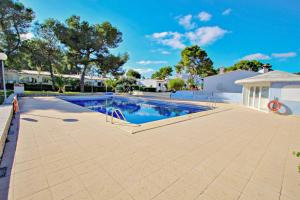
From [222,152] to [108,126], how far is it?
3710 millimetres

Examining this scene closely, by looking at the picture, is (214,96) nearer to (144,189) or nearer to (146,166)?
(146,166)

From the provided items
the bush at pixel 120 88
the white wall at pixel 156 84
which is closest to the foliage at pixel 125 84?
the bush at pixel 120 88

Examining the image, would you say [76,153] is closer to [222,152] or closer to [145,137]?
[145,137]

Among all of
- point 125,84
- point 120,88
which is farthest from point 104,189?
point 125,84

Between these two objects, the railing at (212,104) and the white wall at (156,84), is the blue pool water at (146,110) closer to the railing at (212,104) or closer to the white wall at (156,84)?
the railing at (212,104)

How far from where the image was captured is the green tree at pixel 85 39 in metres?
18.0

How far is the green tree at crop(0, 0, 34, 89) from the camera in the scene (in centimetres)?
1473

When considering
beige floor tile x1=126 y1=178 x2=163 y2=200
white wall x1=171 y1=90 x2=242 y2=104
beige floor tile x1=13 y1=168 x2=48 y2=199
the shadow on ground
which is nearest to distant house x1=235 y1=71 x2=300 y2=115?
white wall x1=171 y1=90 x2=242 y2=104

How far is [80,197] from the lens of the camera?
1812 millimetres

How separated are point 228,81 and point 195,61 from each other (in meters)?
8.62

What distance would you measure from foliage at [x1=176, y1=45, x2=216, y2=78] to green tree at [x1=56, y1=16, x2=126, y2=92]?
43.8 feet

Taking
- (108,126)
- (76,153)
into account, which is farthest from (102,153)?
(108,126)

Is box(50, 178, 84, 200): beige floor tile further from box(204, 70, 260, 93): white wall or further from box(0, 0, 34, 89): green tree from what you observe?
box(204, 70, 260, 93): white wall

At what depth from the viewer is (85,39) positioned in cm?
1823
